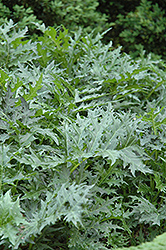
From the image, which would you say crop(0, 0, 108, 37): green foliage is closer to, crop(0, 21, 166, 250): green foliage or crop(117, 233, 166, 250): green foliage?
crop(0, 21, 166, 250): green foliage

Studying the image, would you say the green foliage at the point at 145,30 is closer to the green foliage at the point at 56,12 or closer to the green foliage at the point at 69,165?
the green foliage at the point at 56,12

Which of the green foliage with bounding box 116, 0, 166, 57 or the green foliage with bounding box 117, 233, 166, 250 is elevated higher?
the green foliage with bounding box 117, 233, 166, 250

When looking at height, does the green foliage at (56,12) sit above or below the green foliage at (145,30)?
above

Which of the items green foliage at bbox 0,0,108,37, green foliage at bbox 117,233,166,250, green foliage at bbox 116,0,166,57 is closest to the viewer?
green foliage at bbox 117,233,166,250

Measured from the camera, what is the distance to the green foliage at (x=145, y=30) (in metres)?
5.04

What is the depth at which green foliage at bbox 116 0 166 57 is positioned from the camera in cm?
504

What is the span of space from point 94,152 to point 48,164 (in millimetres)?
283

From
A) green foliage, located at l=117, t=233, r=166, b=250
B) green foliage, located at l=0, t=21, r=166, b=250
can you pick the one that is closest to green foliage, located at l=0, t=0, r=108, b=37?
green foliage, located at l=0, t=21, r=166, b=250

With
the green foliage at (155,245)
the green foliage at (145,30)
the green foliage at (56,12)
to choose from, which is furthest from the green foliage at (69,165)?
the green foliage at (145,30)

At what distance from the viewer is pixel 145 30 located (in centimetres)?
512

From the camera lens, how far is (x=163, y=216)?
1984 mm

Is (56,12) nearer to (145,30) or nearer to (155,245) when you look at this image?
(145,30)

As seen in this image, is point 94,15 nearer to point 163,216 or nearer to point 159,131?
point 159,131

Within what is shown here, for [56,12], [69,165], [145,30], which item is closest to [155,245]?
[69,165]
